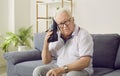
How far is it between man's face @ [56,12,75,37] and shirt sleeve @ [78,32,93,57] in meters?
0.13

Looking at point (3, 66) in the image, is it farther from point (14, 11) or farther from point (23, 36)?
point (14, 11)

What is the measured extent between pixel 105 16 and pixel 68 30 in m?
1.96

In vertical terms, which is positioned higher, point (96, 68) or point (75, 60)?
point (75, 60)

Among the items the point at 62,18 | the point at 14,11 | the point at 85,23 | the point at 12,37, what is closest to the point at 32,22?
the point at 14,11

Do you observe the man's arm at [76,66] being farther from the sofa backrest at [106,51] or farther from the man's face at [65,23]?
the sofa backrest at [106,51]

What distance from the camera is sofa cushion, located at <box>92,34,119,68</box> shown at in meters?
2.65

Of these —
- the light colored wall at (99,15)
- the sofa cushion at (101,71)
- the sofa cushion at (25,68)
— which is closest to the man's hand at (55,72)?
the sofa cushion at (101,71)

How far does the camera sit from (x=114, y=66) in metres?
Answer: 2.63

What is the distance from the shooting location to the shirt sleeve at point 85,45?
6.56ft

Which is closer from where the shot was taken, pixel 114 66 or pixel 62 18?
pixel 62 18

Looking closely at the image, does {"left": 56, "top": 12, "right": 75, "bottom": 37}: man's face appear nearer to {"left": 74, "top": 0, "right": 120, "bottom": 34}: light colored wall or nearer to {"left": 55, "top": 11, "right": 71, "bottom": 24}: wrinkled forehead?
{"left": 55, "top": 11, "right": 71, "bottom": 24}: wrinkled forehead

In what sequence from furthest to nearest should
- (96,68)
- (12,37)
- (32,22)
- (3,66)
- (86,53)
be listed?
(32,22), (3,66), (12,37), (96,68), (86,53)

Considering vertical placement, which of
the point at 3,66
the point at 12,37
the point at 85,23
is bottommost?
the point at 3,66

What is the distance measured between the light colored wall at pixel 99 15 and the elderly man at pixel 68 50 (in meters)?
1.85
